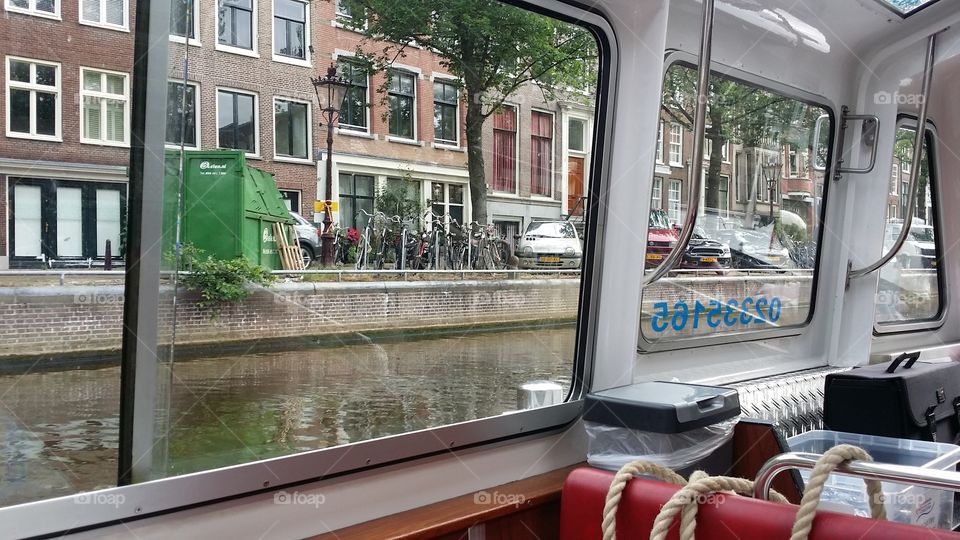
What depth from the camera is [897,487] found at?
6.52ft

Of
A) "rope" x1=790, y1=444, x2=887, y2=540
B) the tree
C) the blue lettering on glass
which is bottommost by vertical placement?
"rope" x1=790, y1=444, x2=887, y2=540

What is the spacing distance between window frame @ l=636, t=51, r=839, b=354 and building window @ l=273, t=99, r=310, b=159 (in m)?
1.26

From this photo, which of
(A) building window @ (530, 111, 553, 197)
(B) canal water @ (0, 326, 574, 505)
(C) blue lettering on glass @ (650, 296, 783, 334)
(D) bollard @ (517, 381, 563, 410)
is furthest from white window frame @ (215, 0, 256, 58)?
(C) blue lettering on glass @ (650, 296, 783, 334)

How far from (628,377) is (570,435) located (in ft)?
1.08

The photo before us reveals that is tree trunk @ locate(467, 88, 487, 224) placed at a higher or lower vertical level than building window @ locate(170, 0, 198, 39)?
lower

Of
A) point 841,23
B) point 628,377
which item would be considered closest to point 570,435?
point 628,377

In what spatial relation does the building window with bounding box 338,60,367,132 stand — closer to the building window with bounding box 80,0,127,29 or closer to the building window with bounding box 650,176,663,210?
the building window with bounding box 80,0,127,29

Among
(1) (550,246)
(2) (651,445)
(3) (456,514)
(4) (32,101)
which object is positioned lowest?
(3) (456,514)

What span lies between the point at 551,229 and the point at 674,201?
0.60m

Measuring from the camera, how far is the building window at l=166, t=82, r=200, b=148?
1401mm

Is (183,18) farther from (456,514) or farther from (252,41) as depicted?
(456,514)

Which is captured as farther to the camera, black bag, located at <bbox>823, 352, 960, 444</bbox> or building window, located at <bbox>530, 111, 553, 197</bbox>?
black bag, located at <bbox>823, 352, 960, 444</bbox>

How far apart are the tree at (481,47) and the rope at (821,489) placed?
1.08m

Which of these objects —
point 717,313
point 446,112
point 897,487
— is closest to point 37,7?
point 446,112
